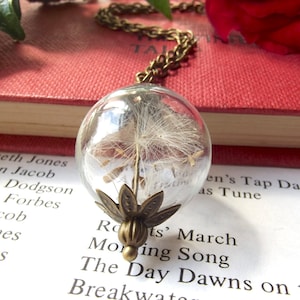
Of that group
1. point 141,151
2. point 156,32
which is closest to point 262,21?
point 156,32

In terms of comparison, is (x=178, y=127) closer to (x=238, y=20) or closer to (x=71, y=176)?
(x=71, y=176)

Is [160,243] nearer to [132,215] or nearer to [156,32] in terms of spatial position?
[132,215]

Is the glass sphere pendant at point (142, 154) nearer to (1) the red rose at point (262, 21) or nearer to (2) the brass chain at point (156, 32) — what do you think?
(2) the brass chain at point (156, 32)

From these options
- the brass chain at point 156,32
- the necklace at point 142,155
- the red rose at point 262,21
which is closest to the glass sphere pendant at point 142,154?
the necklace at point 142,155

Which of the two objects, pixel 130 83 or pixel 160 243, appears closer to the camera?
pixel 160 243

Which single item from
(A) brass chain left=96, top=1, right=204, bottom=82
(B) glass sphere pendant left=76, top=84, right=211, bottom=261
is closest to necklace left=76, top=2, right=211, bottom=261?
(B) glass sphere pendant left=76, top=84, right=211, bottom=261

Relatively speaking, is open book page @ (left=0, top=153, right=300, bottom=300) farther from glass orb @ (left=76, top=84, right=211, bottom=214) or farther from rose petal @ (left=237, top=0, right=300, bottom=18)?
rose petal @ (left=237, top=0, right=300, bottom=18)

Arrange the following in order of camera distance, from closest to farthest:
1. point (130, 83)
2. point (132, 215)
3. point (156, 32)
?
1. point (132, 215)
2. point (130, 83)
3. point (156, 32)
